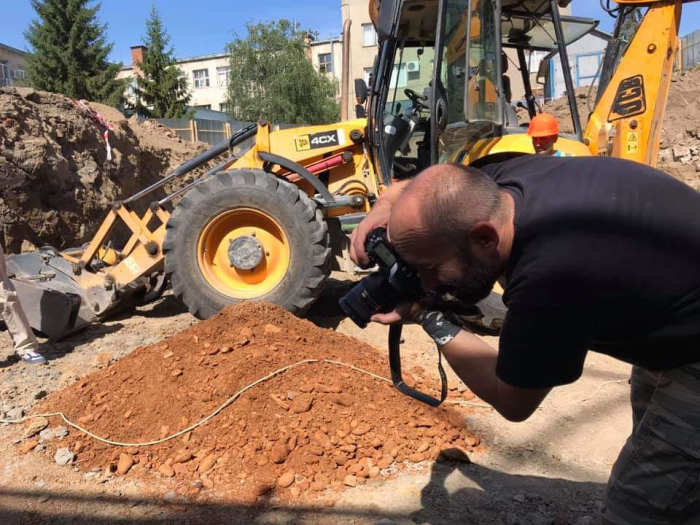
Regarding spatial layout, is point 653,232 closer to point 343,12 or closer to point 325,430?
point 325,430

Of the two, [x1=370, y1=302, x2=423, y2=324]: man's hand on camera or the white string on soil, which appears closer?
[x1=370, y1=302, x2=423, y2=324]: man's hand on camera

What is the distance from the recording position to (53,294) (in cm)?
513

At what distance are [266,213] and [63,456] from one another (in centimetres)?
263

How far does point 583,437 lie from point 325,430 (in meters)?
1.61

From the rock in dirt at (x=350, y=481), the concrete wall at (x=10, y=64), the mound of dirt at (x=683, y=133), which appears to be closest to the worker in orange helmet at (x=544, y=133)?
the rock in dirt at (x=350, y=481)

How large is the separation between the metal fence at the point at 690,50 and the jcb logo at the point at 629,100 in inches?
830

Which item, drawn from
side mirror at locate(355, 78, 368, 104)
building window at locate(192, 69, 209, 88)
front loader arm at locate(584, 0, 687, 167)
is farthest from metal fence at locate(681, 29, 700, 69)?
building window at locate(192, 69, 209, 88)

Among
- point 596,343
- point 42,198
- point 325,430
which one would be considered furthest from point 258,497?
point 42,198

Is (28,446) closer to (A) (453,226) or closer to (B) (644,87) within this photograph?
(A) (453,226)

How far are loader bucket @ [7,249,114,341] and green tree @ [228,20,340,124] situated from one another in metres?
26.2

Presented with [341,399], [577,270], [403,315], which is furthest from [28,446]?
[577,270]

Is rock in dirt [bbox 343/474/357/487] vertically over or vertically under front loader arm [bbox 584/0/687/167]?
under

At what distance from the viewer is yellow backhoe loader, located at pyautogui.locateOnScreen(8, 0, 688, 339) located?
485 cm

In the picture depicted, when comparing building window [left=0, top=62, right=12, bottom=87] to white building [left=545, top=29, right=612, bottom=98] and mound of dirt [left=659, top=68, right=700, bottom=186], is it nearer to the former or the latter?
white building [left=545, top=29, right=612, bottom=98]
